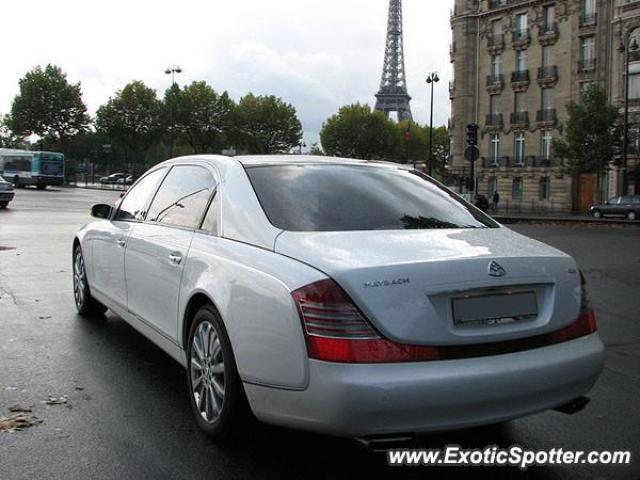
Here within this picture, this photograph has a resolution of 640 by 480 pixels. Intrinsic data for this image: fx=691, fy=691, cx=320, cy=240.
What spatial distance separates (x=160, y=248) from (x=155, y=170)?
1208 millimetres

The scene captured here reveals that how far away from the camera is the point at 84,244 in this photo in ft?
21.2

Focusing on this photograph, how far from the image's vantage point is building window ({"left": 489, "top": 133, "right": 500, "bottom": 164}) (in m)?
57.9

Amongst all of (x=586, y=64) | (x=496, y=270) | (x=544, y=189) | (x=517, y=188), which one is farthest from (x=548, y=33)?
(x=496, y=270)

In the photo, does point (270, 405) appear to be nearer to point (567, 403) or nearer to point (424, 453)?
point (424, 453)

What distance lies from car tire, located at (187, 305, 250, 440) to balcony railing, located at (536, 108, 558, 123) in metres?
53.5

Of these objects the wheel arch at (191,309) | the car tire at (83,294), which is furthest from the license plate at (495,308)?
the car tire at (83,294)

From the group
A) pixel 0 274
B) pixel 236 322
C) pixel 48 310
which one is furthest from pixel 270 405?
pixel 0 274

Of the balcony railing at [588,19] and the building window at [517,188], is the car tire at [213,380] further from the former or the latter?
the building window at [517,188]

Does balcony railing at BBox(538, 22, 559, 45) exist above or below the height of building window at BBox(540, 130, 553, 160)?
above

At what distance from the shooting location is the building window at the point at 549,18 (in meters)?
53.1

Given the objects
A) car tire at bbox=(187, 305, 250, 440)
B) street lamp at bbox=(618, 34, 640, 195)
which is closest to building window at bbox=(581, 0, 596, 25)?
street lamp at bbox=(618, 34, 640, 195)

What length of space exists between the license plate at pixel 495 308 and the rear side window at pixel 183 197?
5.98 feet

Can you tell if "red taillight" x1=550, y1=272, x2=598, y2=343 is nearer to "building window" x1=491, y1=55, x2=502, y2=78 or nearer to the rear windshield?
the rear windshield

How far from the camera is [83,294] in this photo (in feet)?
21.9
